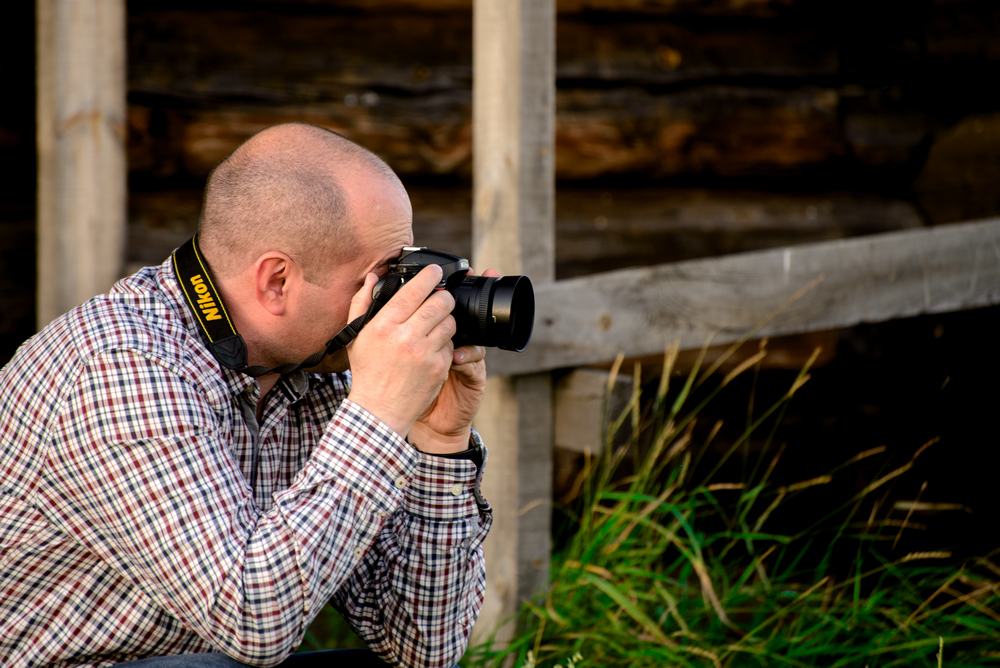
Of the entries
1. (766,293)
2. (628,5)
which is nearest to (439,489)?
(766,293)

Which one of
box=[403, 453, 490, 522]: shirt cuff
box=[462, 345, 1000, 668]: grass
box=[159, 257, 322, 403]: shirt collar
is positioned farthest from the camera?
box=[462, 345, 1000, 668]: grass

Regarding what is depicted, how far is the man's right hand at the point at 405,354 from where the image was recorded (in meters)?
1.27

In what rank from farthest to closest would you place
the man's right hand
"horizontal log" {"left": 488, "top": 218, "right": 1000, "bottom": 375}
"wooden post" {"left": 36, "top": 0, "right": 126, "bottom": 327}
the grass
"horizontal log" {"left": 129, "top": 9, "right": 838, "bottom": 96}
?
1. "horizontal log" {"left": 129, "top": 9, "right": 838, "bottom": 96}
2. "wooden post" {"left": 36, "top": 0, "right": 126, "bottom": 327}
3. "horizontal log" {"left": 488, "top": 218, "right": 1000, "bottom": 375}
4. the grass
5. the man's right hand

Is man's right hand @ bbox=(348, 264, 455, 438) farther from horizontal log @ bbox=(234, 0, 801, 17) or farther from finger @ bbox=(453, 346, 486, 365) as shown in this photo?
horizontal log @ bbox=(234, 0, 801, 17)

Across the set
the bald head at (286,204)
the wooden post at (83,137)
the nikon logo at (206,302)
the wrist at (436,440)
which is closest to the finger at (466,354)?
the wrist at (436,440)

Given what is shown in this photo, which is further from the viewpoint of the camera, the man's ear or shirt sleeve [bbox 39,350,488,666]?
the man's ear

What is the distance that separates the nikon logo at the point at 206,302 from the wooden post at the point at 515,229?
84 cm

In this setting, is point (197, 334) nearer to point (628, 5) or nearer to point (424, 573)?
point (424, 573)

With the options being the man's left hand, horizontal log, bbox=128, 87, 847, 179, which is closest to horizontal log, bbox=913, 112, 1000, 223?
horizontal log, bbox=128, 87, 847, 179

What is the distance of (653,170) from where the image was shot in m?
3.05

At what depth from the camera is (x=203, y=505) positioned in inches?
46.2

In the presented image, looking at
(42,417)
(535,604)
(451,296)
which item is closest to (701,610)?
(535,604)

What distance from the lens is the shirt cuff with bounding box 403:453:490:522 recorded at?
4.95 feet

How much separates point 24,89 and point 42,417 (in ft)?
5.93
